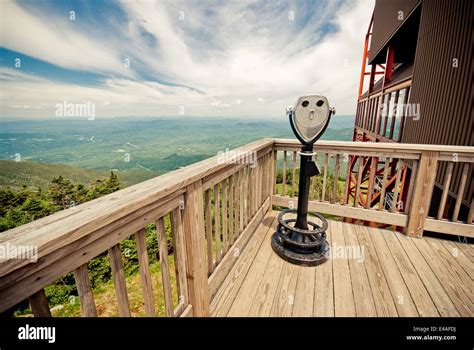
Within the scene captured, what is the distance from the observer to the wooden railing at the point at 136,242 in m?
0.64

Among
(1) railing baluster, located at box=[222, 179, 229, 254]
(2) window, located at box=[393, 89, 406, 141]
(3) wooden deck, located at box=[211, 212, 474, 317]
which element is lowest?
(3) wooden deck, located at box=[211, 212, 474, 317]

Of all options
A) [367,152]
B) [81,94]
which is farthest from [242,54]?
[81,94]

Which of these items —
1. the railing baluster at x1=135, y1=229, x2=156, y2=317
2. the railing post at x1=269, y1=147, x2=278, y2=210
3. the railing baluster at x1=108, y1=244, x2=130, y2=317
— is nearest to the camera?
the railing baluster at x1=108, y1=244, x2=130, y2=317

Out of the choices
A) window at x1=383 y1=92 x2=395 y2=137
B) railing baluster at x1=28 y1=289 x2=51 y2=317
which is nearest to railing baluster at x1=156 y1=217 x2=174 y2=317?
railing baluster at x1=28 y1=289 x2=51 y2=317

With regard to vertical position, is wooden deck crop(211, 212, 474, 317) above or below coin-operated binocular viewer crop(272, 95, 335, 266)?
below

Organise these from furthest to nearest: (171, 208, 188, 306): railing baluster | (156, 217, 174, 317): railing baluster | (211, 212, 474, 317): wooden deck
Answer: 1. (211, 212, 474, 317): wooden deck
2. (171, 208, 188, 306): railing baluster
3. (156, 217, 174, 317): railing baluster

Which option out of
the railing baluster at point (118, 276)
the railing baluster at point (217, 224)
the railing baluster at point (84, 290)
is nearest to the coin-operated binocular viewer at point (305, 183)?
the railing baluster at point (217, 224)

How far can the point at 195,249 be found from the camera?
58.8 inches

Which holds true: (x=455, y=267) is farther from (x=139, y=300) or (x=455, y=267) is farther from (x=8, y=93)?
(x=8, y=93)

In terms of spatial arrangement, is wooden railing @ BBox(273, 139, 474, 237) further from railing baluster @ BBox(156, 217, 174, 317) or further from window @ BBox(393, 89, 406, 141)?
window @ BBox(393, 89, 406, 141)

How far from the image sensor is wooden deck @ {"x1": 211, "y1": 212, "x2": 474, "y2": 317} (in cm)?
181

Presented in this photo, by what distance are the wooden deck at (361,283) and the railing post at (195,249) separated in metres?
0.27
